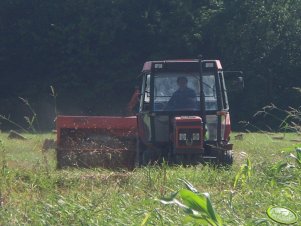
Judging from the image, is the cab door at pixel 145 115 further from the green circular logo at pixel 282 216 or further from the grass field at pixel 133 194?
the green circular logo at pixel 282 216

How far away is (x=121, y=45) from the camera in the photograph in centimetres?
3112

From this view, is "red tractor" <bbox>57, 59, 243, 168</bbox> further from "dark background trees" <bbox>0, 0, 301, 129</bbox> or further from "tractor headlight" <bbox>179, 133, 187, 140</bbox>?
"dark background trees" <bbox>0, 0, 301, 129</bbox>

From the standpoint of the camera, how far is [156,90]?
511 inches

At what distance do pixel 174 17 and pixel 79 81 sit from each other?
4.51 meters

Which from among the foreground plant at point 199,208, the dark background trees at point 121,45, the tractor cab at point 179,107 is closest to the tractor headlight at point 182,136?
the tractor cab at point 179,107

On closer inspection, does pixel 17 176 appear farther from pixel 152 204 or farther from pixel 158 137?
pixel 158 137

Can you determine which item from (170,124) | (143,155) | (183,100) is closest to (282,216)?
(143,155)

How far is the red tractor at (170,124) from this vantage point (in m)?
12.2

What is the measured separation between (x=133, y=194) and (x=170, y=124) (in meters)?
5.14

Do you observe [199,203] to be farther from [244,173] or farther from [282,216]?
[244,173]

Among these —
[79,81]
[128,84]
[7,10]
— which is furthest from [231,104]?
[7,10]

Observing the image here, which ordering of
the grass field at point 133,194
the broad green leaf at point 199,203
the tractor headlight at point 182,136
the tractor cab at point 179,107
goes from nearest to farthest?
the broad green leaf at point 199,203, the grass field at point 133,194, the tractor headlight at point 182,136, the tractor cab at point 179,107

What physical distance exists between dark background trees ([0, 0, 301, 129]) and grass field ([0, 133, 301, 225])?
62.9 ft

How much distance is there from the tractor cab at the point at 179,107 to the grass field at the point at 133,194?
2.39 m
